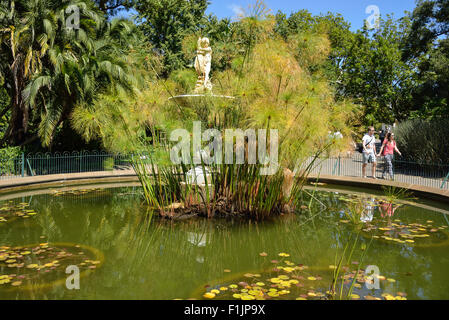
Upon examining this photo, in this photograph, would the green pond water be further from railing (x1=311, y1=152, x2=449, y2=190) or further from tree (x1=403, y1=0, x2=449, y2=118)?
tree (x1=403, y1=0, x2=449, y2=118)

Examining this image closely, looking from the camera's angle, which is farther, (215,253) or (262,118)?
(262,118)

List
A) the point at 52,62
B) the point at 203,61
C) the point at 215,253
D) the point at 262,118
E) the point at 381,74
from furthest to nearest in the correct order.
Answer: the point at 381,74
the point at 52,62
the point at 203,61
the point at 262,118
the point at 215,253

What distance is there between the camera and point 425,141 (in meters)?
14.1

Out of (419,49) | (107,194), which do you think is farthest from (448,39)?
(107,194)

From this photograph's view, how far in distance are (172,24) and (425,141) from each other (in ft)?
48.7

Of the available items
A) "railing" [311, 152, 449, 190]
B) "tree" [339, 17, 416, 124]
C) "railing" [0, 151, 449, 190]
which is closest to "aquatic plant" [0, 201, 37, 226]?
"railing" [0, 151, 449, 190]

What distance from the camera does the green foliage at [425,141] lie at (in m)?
13.6

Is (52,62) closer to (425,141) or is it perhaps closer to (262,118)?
(262,118)

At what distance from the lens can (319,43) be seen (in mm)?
7121

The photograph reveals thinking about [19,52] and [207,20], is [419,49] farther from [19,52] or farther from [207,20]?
[19,52]

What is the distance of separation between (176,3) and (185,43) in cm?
1579

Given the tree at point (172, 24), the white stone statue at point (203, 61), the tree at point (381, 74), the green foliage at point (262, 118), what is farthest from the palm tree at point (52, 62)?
the tree at point (381, 74)

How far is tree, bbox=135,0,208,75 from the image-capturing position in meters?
21.8

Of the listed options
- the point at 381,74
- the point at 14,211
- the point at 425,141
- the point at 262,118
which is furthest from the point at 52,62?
the point at 381,74
